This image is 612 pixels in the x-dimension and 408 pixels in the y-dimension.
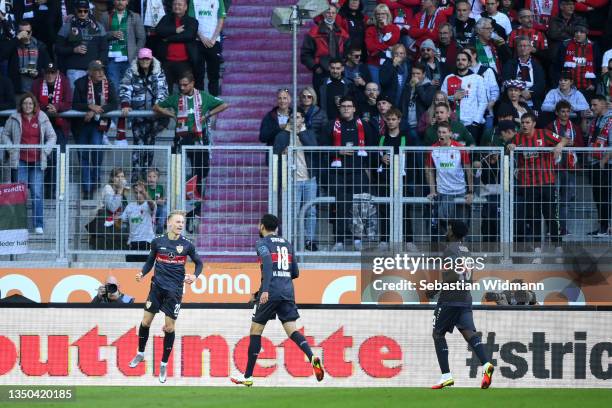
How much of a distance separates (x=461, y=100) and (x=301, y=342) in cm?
561

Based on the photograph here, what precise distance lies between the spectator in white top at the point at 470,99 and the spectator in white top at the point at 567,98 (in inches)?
39.3

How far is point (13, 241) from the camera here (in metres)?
17.7

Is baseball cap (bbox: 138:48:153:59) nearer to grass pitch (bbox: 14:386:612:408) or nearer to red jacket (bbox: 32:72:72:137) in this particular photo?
red jacket (bbox: 32:72:72:137)

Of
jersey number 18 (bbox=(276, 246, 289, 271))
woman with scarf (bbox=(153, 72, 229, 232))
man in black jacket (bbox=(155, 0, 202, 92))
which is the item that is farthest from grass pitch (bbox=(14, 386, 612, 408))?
man in black jacket (bbox=(155, 0, 202, 92))

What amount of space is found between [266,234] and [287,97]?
411 cm

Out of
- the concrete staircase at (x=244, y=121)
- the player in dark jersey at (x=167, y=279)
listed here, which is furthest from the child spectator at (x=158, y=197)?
the player in dark jersey at (x=167, y=279)

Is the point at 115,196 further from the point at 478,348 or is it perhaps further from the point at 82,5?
the point at 478,348

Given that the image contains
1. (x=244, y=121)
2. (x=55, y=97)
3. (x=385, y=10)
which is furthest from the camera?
(x=244, y=121)

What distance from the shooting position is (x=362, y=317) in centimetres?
1582

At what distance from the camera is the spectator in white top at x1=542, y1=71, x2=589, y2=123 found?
1944 cm

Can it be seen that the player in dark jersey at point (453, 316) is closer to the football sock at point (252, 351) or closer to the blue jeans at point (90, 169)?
the football sock at point (252, 351)

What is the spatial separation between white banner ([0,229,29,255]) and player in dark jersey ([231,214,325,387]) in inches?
158

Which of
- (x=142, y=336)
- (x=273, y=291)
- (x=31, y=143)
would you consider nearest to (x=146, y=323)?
(x=142, y=336)

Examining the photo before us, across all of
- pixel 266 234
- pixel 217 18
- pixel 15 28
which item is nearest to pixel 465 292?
pixel 266 234
